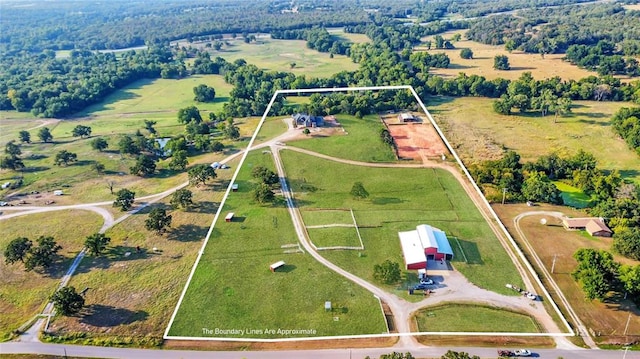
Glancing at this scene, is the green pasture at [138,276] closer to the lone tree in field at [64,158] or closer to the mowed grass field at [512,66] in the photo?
the lone tree in field at [64,158]

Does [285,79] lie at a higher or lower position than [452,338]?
higher

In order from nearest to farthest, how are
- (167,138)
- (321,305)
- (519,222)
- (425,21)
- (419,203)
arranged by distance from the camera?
(321,305), (519,222), (419,203), (167,138), (425,21)

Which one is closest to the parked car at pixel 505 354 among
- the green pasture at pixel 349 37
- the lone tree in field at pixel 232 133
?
the lone tree in field at pixel 232 133

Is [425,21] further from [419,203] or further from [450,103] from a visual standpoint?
[419,203]

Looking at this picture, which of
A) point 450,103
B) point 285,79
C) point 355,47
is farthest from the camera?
point 355,47

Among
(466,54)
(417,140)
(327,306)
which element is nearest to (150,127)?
(417,140)

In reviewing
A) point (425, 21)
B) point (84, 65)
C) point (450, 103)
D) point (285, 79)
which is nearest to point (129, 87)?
point (84, 65)

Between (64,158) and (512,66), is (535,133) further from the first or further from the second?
(64,158)
